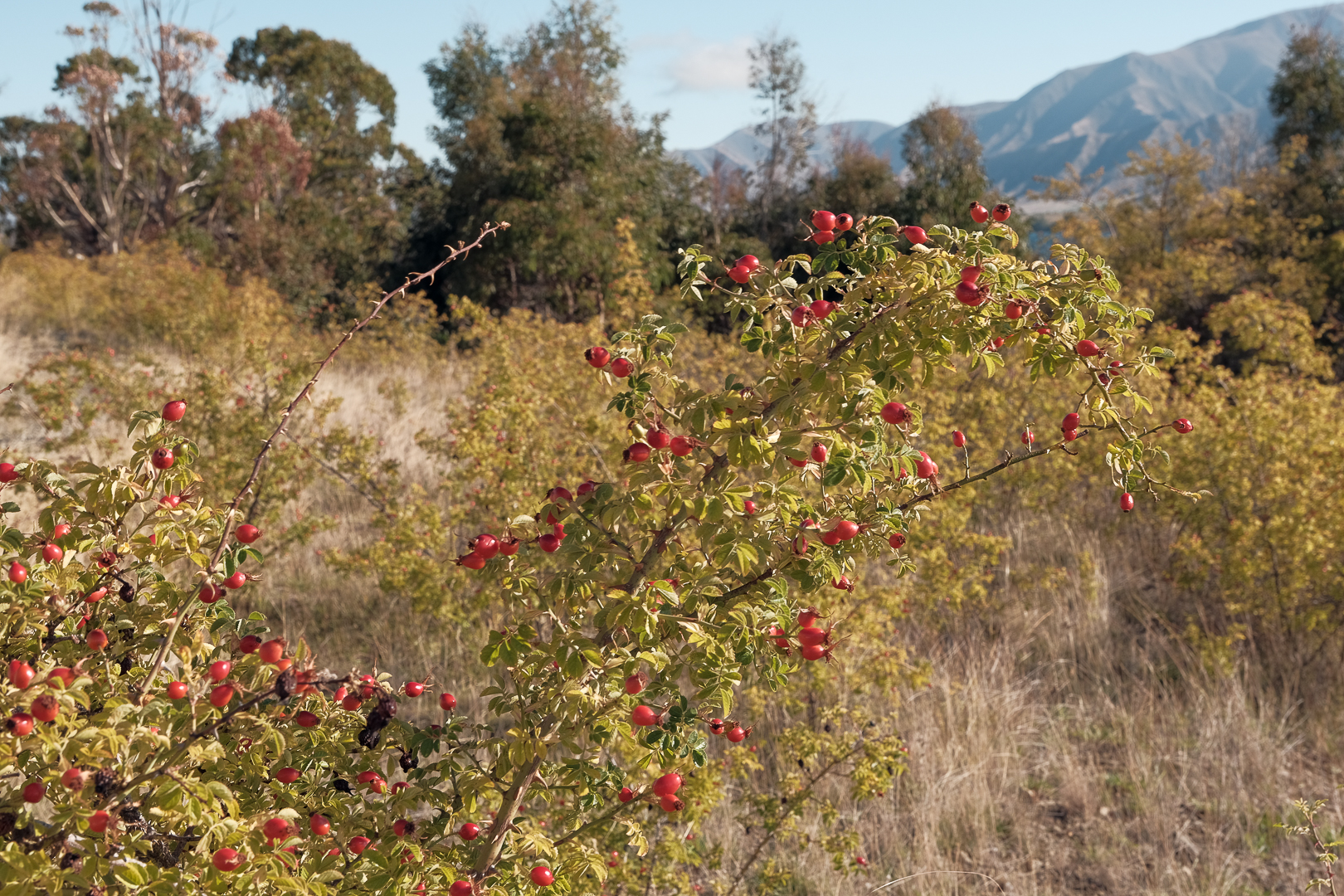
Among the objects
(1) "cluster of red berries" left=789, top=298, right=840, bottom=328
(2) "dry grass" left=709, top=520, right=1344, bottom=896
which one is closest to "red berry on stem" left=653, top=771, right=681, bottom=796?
(1) "cluster of red berries" left=789, top=298, right=840, bottom=328

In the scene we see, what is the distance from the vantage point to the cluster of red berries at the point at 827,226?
144 centimetres

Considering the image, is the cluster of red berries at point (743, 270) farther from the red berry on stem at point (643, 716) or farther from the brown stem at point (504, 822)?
the brown stem at point (504, 822)

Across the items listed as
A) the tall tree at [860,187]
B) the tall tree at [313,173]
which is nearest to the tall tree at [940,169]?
the tall tree at [860,187]

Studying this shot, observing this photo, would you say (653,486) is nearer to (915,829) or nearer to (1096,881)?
(915,829)

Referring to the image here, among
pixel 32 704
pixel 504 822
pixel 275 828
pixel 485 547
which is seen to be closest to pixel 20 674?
pixel 32 704

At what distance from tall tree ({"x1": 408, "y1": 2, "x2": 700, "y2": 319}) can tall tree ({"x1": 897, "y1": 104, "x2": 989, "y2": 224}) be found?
427 centimetres

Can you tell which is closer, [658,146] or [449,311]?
[449,311]

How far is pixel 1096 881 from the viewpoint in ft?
9.47

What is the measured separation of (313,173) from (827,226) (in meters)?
24.2

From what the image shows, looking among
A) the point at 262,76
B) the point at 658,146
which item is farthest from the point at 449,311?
the point at 262,76

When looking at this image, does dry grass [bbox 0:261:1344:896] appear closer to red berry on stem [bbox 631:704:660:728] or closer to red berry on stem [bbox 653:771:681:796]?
red berry on stem [bbox 653:771:681:796]

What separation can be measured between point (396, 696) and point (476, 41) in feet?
88.1

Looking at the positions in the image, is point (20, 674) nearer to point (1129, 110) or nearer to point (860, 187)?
point (860, 187)

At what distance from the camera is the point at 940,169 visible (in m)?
16.5
